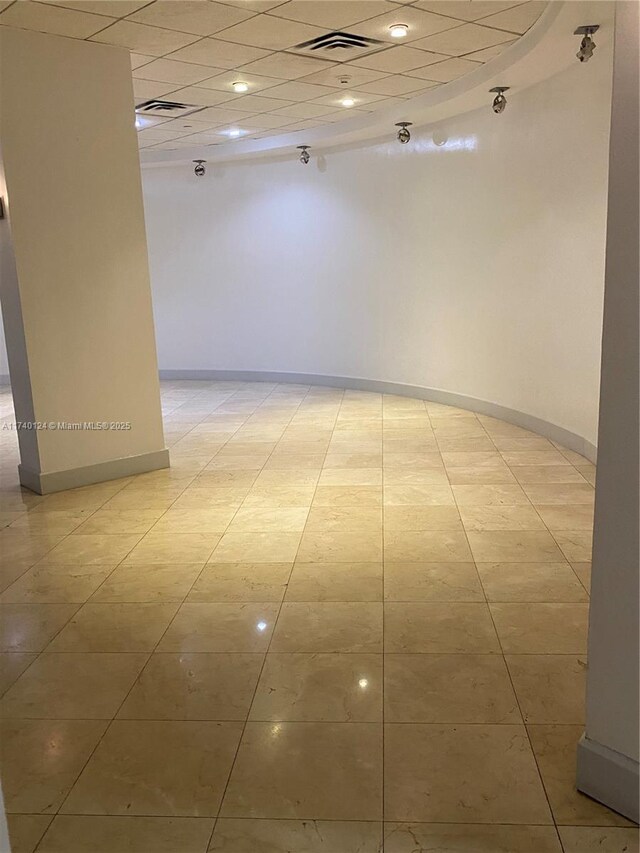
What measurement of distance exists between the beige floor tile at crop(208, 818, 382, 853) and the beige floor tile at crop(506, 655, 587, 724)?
31.5 inches

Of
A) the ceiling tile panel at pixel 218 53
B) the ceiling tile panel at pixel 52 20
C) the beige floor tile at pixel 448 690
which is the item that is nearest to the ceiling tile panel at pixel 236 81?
the ceiling tile panel at pixel 218 53

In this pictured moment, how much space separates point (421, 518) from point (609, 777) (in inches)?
105

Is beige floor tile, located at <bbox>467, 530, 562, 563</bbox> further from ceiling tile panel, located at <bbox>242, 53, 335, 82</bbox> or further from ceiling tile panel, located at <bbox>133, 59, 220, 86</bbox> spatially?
ceiling tile panel, located at <bbox>133, 59, 220, 86</bbox>

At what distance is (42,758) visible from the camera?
8.45ft

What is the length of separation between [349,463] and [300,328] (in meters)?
4.57

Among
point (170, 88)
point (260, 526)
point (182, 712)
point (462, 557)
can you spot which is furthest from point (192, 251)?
point (182, 712)

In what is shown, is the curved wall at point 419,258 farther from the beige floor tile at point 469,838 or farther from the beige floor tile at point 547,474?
the beige floor tile at point 469,838

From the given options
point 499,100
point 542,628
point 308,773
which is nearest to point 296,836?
point 308,773

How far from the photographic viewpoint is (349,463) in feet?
20.6

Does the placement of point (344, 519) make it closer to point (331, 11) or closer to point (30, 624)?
point (30, 624)

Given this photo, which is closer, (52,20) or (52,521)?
(52,20)

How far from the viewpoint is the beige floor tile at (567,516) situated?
459 cm

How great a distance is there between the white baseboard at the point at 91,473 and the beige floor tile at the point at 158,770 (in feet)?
10.6

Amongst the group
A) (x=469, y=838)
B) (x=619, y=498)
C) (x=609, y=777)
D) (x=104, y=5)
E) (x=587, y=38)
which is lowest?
(x=469, y=838)
